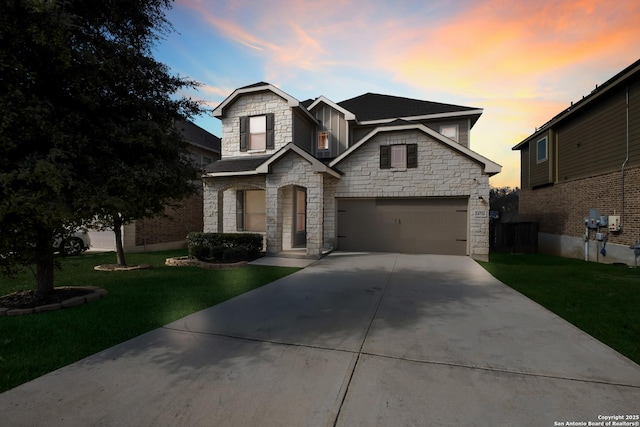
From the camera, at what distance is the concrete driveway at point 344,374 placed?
8.20 feet

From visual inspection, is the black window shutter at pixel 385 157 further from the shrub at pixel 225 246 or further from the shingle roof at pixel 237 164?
the shrub at pixel 225 246

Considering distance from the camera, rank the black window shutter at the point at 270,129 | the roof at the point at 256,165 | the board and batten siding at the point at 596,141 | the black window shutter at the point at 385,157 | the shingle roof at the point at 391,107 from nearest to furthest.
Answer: the board and batten siding at the point at 596,141, the roof at the point at 256,165, the black window shutter at the point at 385,157, the black window shutter at the point at 270,129, the shingle roof at the point at 391,107

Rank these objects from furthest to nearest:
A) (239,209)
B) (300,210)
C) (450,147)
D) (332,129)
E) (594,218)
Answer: (332,129), (300,210), (239,209), (450,147), (594,218)

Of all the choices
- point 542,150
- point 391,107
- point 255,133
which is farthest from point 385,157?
point 542,150

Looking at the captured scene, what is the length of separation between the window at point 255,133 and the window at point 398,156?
595 centimetres

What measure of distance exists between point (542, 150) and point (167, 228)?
882 inches

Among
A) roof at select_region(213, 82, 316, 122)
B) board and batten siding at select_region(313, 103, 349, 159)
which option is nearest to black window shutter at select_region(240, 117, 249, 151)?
roof at select_region(213, 82, 316, 122)

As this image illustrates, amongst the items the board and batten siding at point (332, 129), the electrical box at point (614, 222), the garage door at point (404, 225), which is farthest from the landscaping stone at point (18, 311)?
the electrical box at point (614, 222)

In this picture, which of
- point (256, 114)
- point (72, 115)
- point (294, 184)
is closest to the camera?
point (72, 115)

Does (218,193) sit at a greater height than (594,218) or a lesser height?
greater

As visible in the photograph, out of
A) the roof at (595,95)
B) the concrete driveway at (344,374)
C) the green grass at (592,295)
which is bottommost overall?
the green grass at (592,295)

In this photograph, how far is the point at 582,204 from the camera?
1326 cm

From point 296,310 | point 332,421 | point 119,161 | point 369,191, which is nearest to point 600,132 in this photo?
point 369,191

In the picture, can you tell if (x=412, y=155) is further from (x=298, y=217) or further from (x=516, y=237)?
(x=516, y=237)
